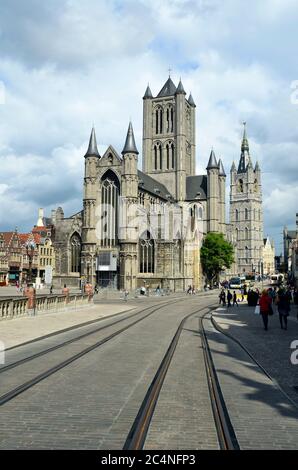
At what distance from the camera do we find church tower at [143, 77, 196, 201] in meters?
77.6

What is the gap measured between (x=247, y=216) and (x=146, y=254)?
7901 centimetres

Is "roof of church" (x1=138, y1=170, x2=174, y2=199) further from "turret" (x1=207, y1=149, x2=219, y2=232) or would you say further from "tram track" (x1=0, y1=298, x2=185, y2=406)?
"tram track" (x1=0, y1=298, x2=185, y2=406)

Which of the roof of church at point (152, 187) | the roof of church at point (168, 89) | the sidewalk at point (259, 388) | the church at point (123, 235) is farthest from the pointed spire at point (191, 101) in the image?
the sidewalk at point (259, 388)

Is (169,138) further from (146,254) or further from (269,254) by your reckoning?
(269,254)

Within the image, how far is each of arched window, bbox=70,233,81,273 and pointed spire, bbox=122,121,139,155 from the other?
45.9 feet

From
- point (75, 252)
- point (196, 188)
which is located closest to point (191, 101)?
point (196, 188)

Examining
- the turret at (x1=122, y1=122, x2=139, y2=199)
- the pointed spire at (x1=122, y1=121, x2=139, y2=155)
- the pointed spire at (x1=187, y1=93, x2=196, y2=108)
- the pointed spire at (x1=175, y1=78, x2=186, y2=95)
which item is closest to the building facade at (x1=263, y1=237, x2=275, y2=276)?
the pointed spire at (x1=187, y1=93, x2=196, y2=108)

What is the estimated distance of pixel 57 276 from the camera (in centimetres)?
5922

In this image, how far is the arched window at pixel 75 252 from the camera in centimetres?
5941

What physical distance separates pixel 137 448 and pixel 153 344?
808cm

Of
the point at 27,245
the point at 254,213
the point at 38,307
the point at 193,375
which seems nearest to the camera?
the point at 193,375

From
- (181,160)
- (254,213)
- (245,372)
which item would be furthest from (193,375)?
(254,213)

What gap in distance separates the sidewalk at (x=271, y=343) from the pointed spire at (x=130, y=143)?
37.7 meters
